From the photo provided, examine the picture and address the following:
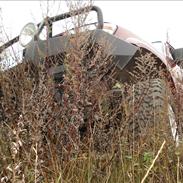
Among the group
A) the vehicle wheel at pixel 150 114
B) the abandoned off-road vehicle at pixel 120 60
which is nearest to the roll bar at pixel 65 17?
the abandoned off-road vehicle at pixel 120 60

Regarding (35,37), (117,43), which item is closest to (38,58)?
(35,37)

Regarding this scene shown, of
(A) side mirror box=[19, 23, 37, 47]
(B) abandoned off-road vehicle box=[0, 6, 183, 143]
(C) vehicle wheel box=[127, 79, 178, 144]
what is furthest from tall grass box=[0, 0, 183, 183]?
(A) side mirror box=[19, 23, 37, 47]

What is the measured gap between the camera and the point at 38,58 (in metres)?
3.16

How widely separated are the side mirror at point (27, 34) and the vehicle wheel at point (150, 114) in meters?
0.94

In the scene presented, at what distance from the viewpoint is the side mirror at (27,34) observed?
11.5 ft

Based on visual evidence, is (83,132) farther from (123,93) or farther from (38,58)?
(38,58)

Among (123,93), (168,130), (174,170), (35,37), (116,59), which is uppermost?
(35,37)

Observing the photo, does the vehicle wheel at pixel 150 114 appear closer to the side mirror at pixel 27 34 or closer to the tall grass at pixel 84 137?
the tall grass at pixel 84 137

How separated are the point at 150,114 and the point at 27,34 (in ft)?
3.88

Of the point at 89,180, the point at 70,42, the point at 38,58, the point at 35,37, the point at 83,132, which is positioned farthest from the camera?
the point at 35,37

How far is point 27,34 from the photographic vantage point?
3.62m

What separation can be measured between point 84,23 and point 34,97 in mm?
489

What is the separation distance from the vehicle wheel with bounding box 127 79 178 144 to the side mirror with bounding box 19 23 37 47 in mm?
940

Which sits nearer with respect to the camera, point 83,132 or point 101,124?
point 101,124
